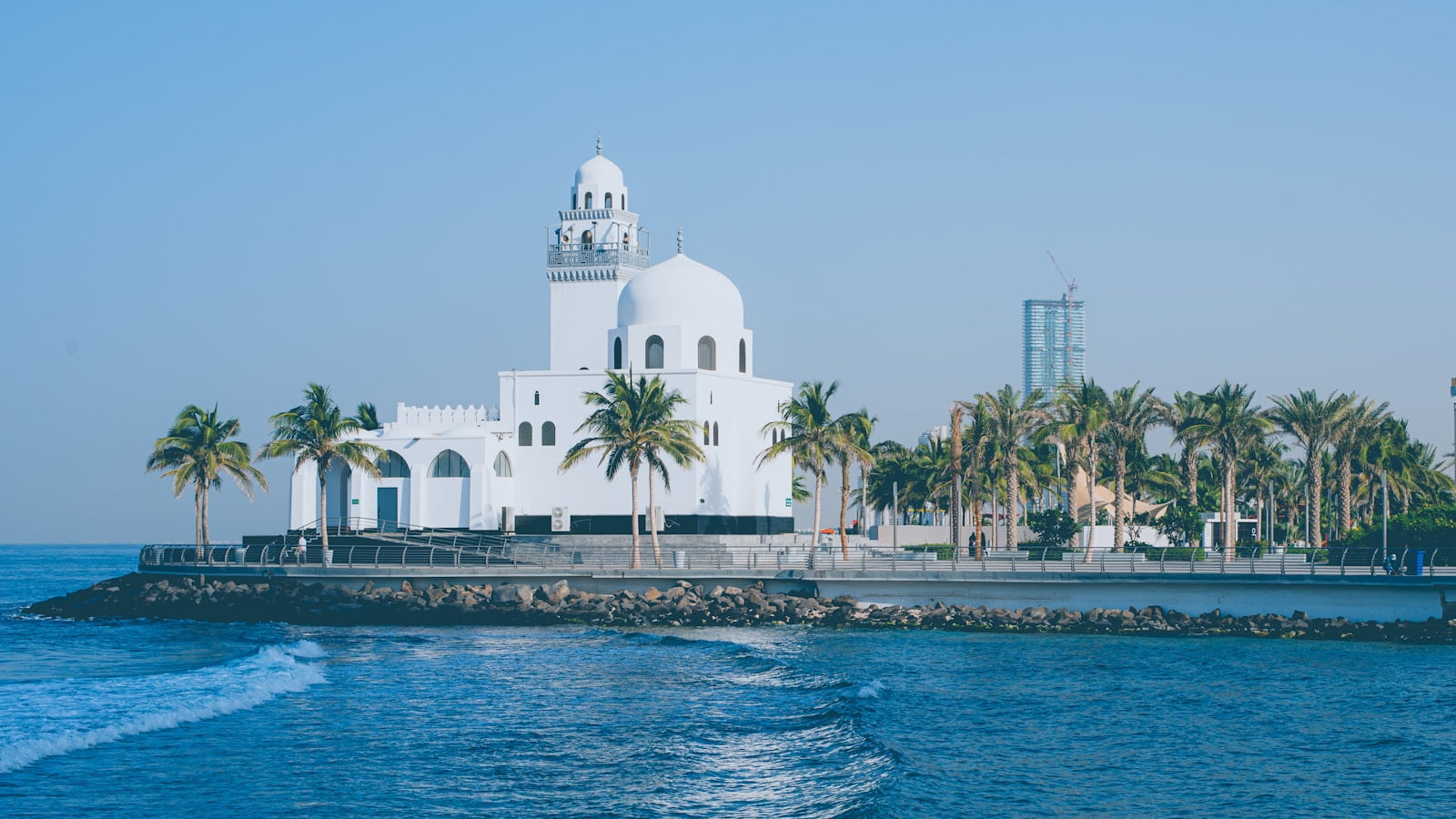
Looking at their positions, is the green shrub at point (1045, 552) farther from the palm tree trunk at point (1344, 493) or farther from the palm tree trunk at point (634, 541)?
the palm tree trunk at point (634, 541)

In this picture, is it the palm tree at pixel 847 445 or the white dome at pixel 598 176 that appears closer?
the palm tree at pixel 847 445

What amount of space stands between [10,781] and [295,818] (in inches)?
237

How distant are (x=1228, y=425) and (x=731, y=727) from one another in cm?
3530

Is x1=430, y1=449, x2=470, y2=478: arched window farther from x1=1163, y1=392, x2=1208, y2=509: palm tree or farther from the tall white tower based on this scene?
x1=1163, y1=392, x2=1208, y2=509: palm tree

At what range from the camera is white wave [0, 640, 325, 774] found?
28391mm

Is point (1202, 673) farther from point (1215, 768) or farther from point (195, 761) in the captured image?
point (195, 761)

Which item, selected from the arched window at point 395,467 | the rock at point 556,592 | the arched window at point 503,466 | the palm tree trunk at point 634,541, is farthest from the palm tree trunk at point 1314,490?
the arched window at point 395,467

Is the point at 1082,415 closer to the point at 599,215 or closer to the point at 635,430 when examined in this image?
the point at 635,430

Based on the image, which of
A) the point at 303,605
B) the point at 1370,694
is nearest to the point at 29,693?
the point at 303,605

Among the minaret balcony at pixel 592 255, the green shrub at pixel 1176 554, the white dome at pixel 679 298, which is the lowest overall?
the green shrub at pixel 1176 554

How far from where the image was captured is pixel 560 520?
208 ft

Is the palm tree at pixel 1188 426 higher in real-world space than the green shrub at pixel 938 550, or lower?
higher

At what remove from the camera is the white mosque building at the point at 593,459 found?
62.7 meters

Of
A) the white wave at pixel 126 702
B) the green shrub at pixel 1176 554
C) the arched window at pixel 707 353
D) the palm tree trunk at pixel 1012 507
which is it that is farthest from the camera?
the arched window at pixel 707 353
